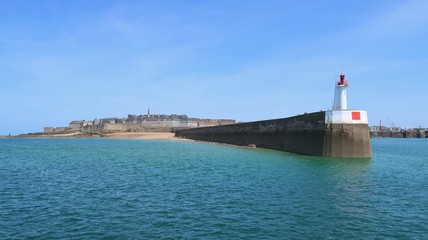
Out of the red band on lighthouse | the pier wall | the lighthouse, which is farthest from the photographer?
the lighthouse

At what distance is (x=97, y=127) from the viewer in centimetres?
18712

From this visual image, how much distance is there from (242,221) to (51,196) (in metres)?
8.73

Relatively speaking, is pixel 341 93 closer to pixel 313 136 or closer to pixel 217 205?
pixel 313 136

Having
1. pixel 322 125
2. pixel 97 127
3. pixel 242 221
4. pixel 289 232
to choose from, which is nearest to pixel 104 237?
pixel 242 221

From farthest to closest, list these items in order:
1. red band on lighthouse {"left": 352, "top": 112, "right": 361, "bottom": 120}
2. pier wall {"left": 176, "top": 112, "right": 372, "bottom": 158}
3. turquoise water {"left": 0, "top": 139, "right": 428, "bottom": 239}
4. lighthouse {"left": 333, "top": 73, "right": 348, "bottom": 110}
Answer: lighthouse {"left": 333, "top": 73, "right": 348, "bottom": 110} < red band on lighthouse {"left": 352, "top": 112, "right": 361, "bottom": 120} < pier wall {"left": 176, "top": 112, "right": 372, "bottom": 158} < turquoise water {"left": 0, "top": 139, "right": 428, "bottom": 239}

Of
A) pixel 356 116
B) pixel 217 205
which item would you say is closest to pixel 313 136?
pixel 356 116

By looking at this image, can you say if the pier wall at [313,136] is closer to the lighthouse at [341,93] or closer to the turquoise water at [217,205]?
the lighthouse at [341,93]

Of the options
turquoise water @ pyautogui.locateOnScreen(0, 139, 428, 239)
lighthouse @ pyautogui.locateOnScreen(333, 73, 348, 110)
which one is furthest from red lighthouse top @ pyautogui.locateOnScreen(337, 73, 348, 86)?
turquoise water @ pyautogui.locateOnScreen(0, 139, 428, 239)

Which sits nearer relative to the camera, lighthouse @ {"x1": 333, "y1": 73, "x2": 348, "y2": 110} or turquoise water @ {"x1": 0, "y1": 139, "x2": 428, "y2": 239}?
turquoise water @ {"x1": 0, "y1": 139, "x2": 428, "y2": 239}

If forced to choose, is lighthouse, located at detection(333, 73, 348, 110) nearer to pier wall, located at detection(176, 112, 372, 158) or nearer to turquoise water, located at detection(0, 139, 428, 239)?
pier wall, located at detection(176, 112, 372, 158)

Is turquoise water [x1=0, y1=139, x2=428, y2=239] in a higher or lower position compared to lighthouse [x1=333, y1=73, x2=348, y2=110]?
lower

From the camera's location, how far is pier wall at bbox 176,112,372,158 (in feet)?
97.3

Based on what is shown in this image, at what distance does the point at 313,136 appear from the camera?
107ft

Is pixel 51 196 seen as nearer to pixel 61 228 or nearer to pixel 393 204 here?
pixel 61 228
